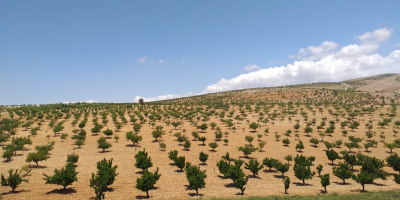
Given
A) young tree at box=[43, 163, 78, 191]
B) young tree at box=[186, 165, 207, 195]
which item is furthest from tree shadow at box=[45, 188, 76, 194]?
young tree at box=[186, 165, 207, 195]

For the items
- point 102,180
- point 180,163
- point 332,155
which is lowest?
point 332,155

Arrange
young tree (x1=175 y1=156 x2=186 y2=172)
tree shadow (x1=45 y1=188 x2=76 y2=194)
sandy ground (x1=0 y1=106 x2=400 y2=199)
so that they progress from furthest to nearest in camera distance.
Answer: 1. young tree (x1=175 y1=156 x2=186 y2=172)
2. sandy ground (x1=0 y1=106 x2=400 y2=199)
3. tree shadow (x1=45 y1=188 x2=76 y2=194)

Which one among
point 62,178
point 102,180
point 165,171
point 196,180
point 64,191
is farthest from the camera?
point 165,171

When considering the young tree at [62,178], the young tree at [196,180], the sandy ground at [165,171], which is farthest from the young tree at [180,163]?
the young tree at [62,178]

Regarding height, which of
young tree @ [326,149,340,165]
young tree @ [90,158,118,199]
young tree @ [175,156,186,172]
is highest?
young tree @ [90,158,118,199]

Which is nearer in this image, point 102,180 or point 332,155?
point 102,180

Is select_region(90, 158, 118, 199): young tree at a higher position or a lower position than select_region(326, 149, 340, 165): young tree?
higher

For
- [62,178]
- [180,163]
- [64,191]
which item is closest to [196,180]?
[180,163]

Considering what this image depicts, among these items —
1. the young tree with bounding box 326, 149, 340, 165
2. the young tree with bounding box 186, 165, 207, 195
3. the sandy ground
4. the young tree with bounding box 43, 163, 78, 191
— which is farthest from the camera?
the young tree with bounding box 326, 149, 340, 165

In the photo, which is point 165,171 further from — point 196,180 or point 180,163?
point 196,180

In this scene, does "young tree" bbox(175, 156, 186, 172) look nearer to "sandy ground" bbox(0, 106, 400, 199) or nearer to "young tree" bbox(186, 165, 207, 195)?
"sandy ground" bbox(0, 106, 400, 199)

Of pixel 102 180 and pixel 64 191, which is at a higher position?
pixel 102 180

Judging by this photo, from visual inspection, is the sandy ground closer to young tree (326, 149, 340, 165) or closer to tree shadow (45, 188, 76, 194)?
tree shadow (45, 188, 76, 194)

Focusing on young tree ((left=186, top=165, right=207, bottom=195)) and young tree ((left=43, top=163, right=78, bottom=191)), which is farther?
young tree ((left=186, top=165, right=207, bottom=195))
